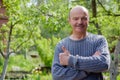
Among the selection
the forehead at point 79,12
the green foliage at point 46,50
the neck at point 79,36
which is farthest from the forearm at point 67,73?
the green foliage at point 46,50

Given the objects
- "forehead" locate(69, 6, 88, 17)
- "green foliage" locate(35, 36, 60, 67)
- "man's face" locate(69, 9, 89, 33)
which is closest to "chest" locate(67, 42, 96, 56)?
"man's face" locate(69, 9, 89, 33)

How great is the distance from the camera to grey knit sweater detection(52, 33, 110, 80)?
2676mm

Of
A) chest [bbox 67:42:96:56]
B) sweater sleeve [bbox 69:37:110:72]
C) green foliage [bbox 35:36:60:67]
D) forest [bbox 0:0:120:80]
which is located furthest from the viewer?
green foliage [bbox 35:36:60:67]

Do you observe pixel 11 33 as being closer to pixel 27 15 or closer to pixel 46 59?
pixel 27 15

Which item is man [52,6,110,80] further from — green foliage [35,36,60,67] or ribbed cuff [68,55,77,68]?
green foliage [35,36,60,67]

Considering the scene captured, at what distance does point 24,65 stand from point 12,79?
260cm

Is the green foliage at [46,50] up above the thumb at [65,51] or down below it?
below

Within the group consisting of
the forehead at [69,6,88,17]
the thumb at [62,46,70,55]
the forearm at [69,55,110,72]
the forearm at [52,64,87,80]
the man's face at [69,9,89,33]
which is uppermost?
the forehead at [69,6,88,17]

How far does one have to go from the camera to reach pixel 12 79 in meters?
12.9

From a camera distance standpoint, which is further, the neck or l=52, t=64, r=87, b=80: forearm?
the neck

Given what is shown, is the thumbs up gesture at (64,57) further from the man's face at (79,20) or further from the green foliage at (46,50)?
the green foliage at (46,50)

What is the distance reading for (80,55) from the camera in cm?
276

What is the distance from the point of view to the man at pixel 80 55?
2680 millimetres

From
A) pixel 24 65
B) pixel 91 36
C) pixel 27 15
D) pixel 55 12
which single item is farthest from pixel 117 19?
pixel 24 65
